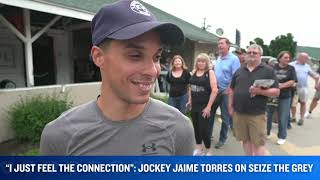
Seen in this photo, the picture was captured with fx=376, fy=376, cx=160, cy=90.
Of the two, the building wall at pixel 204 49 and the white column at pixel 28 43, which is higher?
the building wall at pixel 204 49

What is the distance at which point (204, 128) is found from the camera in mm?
5574

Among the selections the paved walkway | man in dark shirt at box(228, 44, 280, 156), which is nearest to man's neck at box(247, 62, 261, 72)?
man in dark shirt at box(228, 44, 280, 156)

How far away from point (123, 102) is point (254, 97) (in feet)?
11.3

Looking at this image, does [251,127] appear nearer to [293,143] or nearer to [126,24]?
[293,143]

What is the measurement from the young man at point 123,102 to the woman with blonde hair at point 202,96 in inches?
151

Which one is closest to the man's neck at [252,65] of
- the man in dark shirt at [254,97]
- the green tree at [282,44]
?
the man in dark shirt at [254,97]

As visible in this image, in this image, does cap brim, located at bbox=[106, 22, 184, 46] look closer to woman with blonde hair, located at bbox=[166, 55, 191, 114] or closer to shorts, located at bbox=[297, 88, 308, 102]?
woman with blonde hair, located at bbox=[166, 55, 191, 114]

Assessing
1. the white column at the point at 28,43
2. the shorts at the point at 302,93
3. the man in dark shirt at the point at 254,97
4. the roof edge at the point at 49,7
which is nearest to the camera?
the man in dark shirt at the point at 254,97

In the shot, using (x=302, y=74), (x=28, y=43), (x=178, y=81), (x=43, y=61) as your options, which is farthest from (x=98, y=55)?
(x=43, y=61)

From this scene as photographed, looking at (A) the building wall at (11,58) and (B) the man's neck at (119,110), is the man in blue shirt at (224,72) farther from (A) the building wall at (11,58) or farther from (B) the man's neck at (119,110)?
(A) the building wall at (11,58)

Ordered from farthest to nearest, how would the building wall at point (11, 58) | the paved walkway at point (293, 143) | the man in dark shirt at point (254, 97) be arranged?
the building wall at point (11, 58) → the paved walkway at point (293, 143) → the man in dark shirt at point (254, 97)

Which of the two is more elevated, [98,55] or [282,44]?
[282,44]

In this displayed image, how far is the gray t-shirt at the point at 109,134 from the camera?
1587 mm

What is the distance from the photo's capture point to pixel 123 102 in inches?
63.8
